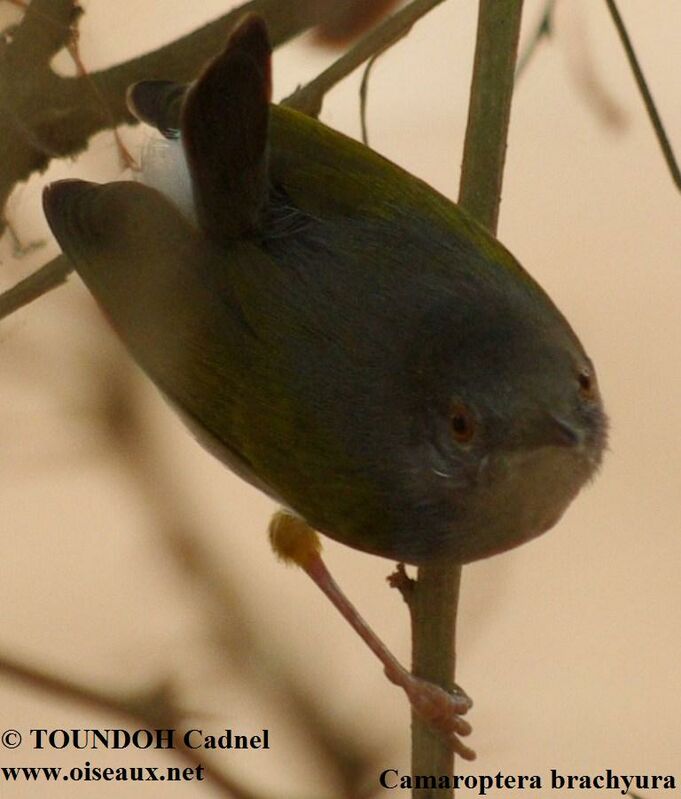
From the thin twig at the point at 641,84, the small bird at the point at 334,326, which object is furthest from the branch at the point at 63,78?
the thin twig at the point at 641,84

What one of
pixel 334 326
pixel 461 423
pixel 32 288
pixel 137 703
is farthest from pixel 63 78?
Result: pixel 137 703

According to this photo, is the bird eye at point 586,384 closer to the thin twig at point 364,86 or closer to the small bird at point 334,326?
the small bird at point 334,326

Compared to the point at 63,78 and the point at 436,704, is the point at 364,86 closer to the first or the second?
the point at 63,78

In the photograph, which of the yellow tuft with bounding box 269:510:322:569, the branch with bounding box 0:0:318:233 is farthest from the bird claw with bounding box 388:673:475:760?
the branch with bounding box 0:0:318:233

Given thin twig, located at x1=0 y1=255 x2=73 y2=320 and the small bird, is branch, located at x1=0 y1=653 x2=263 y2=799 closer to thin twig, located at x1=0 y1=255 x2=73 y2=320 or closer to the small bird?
the small bird

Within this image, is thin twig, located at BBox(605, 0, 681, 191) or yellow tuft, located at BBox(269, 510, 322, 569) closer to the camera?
thin twig, located at BBox(605, 0, 681, 191)

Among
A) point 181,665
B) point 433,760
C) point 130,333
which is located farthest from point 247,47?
point 181,665

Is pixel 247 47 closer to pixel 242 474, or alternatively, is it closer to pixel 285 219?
pixel 285 219
